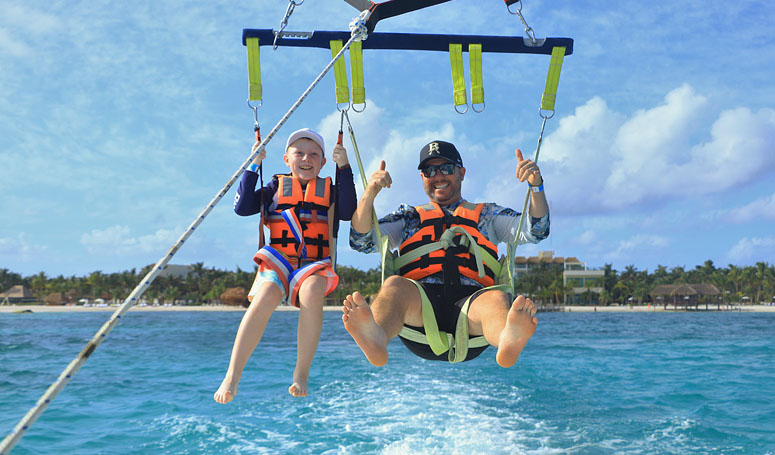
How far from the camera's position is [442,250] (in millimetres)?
4137

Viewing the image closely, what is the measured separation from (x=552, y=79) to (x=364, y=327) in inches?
83.4

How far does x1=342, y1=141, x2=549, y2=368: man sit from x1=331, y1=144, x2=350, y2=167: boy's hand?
0.20 meters

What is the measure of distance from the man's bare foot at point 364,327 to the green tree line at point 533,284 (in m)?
89.0

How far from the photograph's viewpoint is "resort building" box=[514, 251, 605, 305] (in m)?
97.0

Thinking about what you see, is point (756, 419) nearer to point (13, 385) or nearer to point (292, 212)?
point (292, 212)

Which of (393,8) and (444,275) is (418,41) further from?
(444,275)

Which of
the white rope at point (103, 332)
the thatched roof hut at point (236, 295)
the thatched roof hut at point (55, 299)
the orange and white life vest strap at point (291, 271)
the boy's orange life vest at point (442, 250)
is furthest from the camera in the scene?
the thatched roof hut at point (55, 299)

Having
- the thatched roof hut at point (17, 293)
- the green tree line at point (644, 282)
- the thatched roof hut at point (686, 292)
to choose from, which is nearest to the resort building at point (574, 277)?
the green tree line at point (644, 282)

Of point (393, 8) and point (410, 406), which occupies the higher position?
point (393, 8)

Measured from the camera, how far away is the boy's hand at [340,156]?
358 cm

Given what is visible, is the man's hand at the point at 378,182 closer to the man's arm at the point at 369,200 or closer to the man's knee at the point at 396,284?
the man's arm at the point at 369,200

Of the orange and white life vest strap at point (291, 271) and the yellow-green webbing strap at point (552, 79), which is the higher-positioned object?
the yellow-green webbing strap at point (552, 79)

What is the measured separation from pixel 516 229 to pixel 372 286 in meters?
77.1

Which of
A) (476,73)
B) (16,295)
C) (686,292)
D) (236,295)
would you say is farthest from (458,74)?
(16,295)
